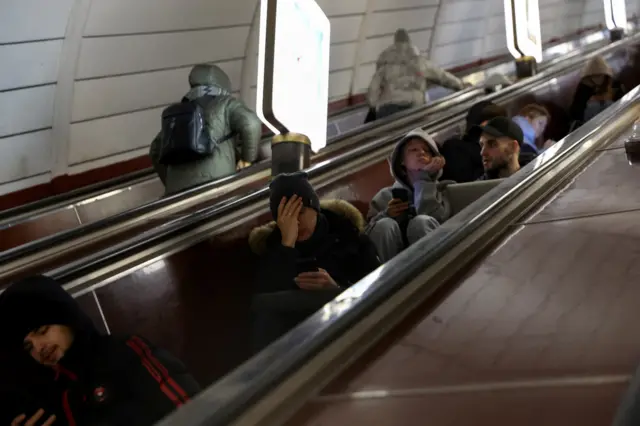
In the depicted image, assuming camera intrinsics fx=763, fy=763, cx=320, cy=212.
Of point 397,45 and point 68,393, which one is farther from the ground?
point 397,45

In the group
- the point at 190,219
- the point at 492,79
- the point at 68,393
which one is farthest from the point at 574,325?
the point at 492,79

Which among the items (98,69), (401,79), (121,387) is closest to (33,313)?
(121,387)

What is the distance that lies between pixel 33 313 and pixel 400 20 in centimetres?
813

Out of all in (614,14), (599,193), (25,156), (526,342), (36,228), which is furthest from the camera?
(614,14)

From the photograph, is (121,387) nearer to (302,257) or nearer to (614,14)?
(302,257)

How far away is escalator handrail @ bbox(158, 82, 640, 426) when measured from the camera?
3.81 ft

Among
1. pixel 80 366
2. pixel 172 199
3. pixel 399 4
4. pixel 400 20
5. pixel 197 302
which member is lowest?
pixel 197 302

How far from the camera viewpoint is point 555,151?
263cm

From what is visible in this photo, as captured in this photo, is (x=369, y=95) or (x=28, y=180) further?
(x=369, y=95)

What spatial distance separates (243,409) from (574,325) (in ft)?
1.82

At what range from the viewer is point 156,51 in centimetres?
649

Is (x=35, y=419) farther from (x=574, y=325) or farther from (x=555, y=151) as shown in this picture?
(x=555, y=151)

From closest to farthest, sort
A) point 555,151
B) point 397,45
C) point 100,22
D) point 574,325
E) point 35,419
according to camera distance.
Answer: point 574,325 < point 35,419 < point 555,151 < point 100,22 < point 397,45

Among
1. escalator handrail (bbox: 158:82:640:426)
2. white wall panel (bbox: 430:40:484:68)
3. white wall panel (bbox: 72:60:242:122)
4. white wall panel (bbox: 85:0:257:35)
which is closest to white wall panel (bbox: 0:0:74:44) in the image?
white wall panel (bbox: 85:0:257:35)
